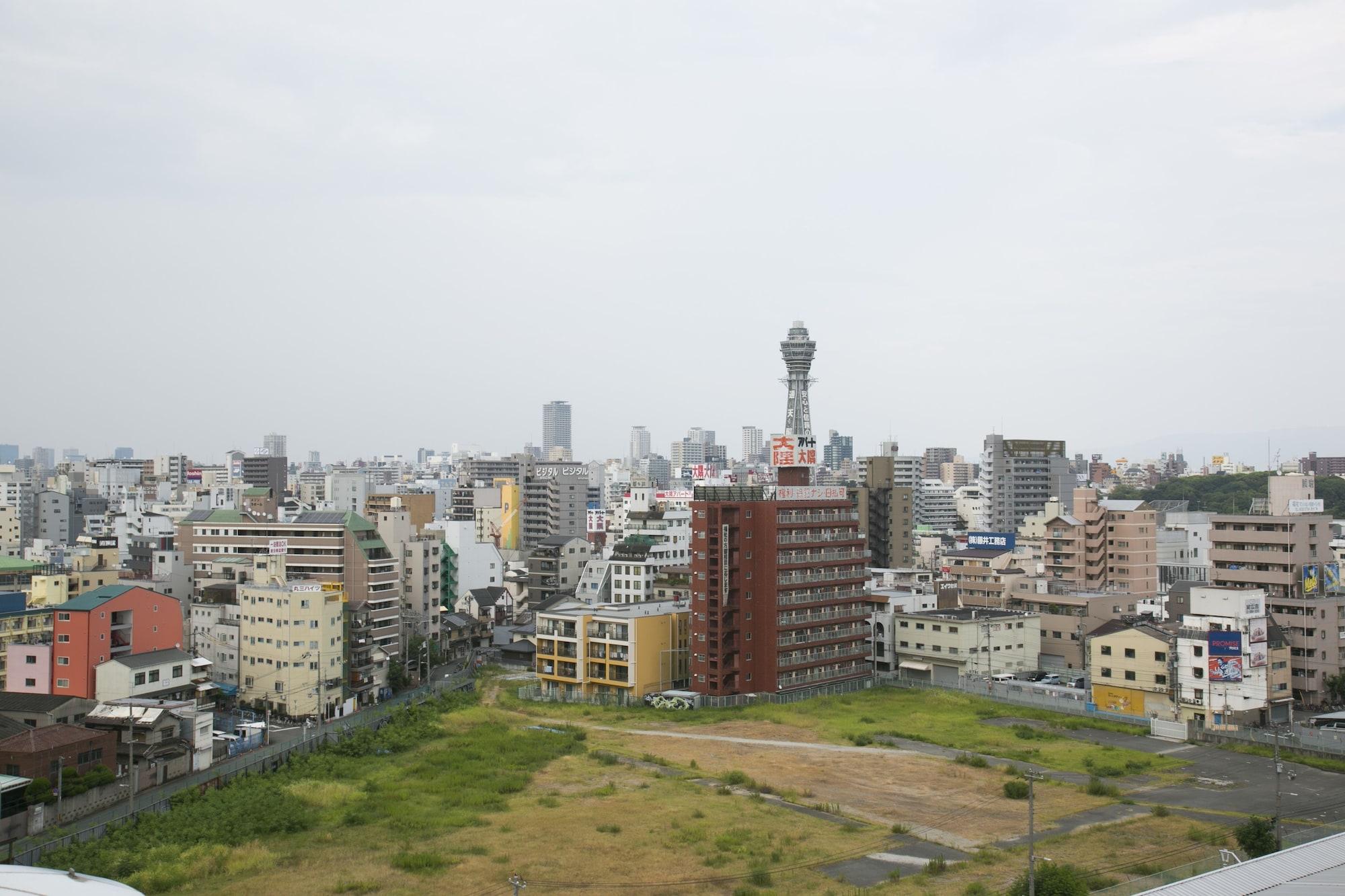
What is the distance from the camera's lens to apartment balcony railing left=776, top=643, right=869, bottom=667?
58.6 metres

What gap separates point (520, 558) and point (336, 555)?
154 ft

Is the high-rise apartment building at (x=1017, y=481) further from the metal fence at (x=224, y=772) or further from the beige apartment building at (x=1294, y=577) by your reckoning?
the metal fence at (x=224, y=772)

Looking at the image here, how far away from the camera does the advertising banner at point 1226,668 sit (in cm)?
4888

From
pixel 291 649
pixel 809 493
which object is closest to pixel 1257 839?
pixel 809 493

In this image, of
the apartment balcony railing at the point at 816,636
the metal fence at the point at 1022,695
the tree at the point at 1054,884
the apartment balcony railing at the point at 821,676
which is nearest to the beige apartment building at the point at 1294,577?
the metal fence at the point at 1022,695

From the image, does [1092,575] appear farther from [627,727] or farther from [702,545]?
[627,727]

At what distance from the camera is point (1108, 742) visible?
48.6m

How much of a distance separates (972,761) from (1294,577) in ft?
73.0

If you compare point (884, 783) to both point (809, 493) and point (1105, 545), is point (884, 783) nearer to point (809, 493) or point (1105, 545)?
→ point (809, 493)

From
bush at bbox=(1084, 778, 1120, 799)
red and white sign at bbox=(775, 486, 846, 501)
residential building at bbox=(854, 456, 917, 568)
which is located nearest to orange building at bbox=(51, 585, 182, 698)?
red and white sign at bbox=(775, 486, 846, 501)

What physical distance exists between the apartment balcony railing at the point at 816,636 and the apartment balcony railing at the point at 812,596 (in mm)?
1641

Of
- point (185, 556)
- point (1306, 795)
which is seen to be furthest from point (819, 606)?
point (185, 556)

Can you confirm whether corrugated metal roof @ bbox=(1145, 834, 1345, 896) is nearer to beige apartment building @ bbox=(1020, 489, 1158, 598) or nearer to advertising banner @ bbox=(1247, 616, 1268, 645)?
advertising banner @ bbox=(1247, 616, 1268, 645)

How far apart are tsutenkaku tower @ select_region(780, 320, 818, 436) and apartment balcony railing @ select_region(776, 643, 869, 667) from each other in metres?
56.4
